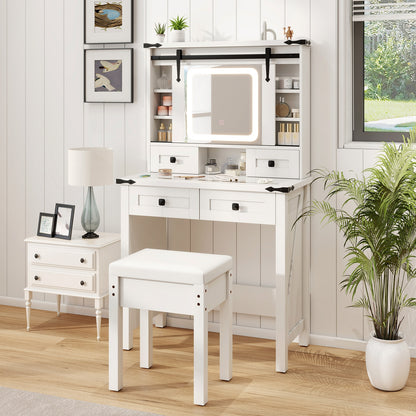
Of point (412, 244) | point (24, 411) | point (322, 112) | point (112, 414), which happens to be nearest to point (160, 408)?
point (112, 414)

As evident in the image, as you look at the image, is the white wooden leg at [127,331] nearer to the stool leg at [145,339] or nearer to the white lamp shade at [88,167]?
the stool leg at [145,339]

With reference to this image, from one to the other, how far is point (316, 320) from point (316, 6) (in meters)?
1.64

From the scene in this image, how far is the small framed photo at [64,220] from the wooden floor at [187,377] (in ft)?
1.78

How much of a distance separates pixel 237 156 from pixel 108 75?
2.94 ft

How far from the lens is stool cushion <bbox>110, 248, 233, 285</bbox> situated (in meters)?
3.12

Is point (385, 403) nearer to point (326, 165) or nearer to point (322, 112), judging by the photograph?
point (326, 165)

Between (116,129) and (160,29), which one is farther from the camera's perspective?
(116,129)

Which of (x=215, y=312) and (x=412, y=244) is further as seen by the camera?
(x=215, y=312)

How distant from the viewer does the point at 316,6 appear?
3773 mm

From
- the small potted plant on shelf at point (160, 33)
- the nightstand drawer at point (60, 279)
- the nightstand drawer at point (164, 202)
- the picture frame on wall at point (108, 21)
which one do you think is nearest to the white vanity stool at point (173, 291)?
the nightstand drawer at point (164, 202)

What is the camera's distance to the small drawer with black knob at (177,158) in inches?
158

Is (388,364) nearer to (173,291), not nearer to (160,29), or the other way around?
(173,291)

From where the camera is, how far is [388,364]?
10.9ft

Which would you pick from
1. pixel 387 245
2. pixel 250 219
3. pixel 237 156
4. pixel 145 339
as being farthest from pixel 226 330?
pixel 237 156
